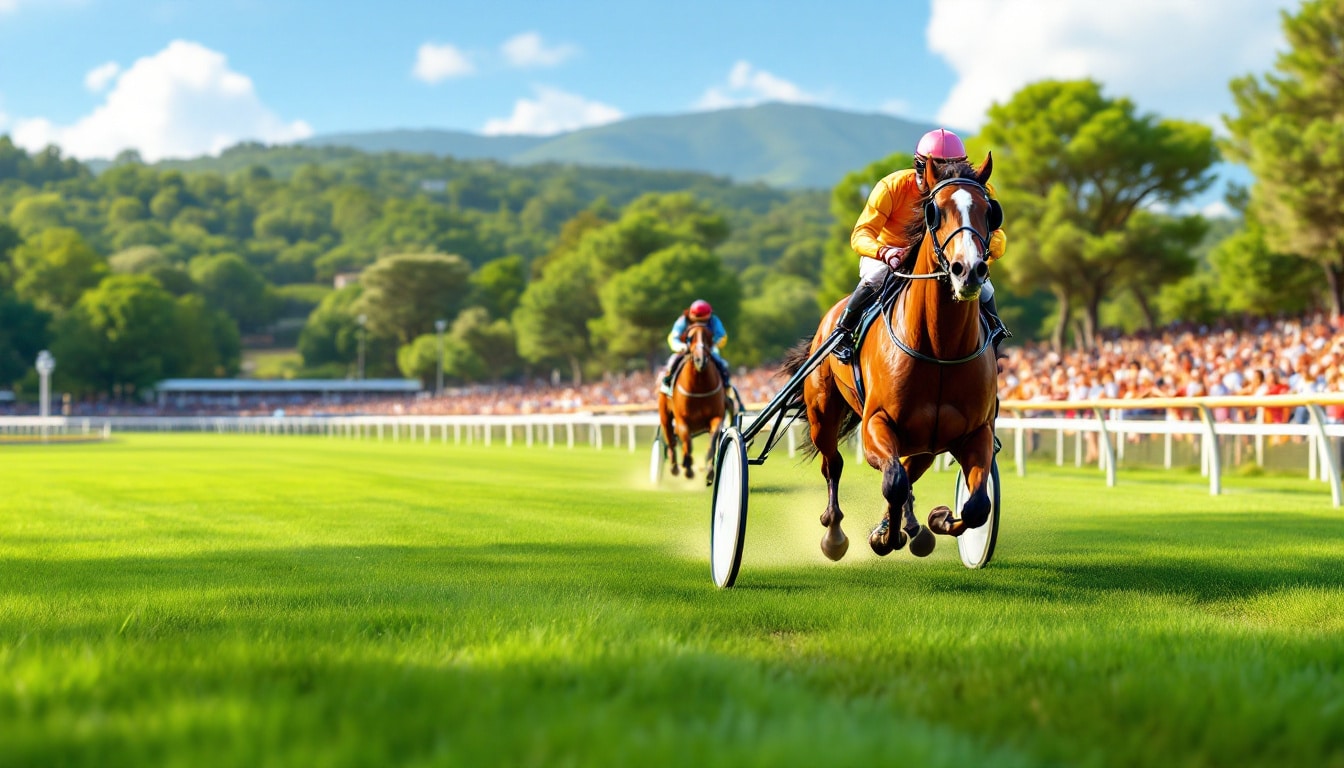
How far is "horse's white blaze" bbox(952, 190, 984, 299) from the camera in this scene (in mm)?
5035

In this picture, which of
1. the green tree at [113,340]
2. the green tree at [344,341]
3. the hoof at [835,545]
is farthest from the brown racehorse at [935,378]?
the green tree at [344,341]

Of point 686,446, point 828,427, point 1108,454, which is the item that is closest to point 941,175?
point 828,427

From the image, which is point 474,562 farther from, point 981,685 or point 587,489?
point 587,489

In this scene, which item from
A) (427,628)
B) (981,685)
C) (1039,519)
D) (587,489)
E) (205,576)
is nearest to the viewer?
(981,685)

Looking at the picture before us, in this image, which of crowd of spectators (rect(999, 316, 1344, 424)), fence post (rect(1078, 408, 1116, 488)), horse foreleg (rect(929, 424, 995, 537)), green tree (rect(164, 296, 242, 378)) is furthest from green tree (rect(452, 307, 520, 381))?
horse foreleg (rect(929, 424, 995, 537))

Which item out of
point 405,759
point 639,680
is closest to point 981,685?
point 639,680

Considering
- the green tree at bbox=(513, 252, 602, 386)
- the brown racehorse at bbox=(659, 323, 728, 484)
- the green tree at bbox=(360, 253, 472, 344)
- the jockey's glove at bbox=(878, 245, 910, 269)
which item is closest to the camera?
the jockey's glove at bbox=(878, 245, 910, 269)

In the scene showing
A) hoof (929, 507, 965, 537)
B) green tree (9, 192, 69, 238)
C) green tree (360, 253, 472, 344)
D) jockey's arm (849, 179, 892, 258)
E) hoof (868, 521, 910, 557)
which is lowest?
hoof (868, 521, 910, 557)

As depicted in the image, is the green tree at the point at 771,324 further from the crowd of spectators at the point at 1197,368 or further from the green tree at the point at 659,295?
the crowd of spectators at the point at 1197,368

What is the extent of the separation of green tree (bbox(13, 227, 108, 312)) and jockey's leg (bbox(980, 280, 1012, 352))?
11856 centimetres

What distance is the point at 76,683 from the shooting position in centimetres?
297

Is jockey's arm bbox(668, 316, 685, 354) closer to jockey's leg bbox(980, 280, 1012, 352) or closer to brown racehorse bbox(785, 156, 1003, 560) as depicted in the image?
jockey's leg bbox(980, 280, 1012, 352)

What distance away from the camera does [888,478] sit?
18.3 ft

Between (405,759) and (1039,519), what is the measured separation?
24.2 ft
